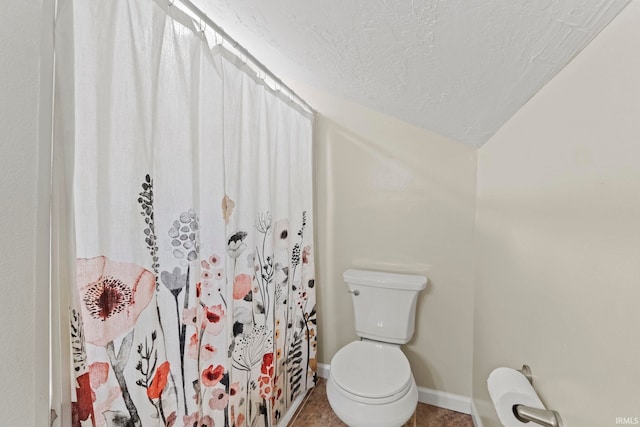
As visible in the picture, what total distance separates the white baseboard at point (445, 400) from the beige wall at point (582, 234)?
97cm

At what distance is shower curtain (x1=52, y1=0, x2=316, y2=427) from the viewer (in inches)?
24.9

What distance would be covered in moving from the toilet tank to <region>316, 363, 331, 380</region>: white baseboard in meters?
0.44

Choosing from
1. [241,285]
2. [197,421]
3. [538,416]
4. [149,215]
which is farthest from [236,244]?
[538,416]

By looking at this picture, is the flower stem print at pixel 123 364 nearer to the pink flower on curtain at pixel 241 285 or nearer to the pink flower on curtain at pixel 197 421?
the pink flower on curtain at pixel 197 421

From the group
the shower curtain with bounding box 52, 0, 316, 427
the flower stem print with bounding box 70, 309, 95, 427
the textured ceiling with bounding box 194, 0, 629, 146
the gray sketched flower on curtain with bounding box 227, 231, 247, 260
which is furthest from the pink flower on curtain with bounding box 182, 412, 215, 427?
the textured ceiling with bounding box 194, 0, 629, 146

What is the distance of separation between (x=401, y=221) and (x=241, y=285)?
3.42 ft

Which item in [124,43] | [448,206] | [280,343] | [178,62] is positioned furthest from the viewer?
[448,206]

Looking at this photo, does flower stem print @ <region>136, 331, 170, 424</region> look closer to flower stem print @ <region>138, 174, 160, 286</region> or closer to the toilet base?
flower stem print @ <region>138, 174, 160, 286</region>

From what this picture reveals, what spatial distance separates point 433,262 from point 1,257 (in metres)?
1.74

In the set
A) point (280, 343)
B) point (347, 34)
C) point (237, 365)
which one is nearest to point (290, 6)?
point (347, 34)

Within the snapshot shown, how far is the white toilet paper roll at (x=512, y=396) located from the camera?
651mm

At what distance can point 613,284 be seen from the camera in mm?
446

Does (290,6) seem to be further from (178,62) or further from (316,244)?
(316,244)

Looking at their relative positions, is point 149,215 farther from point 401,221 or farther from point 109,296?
point 401,221
